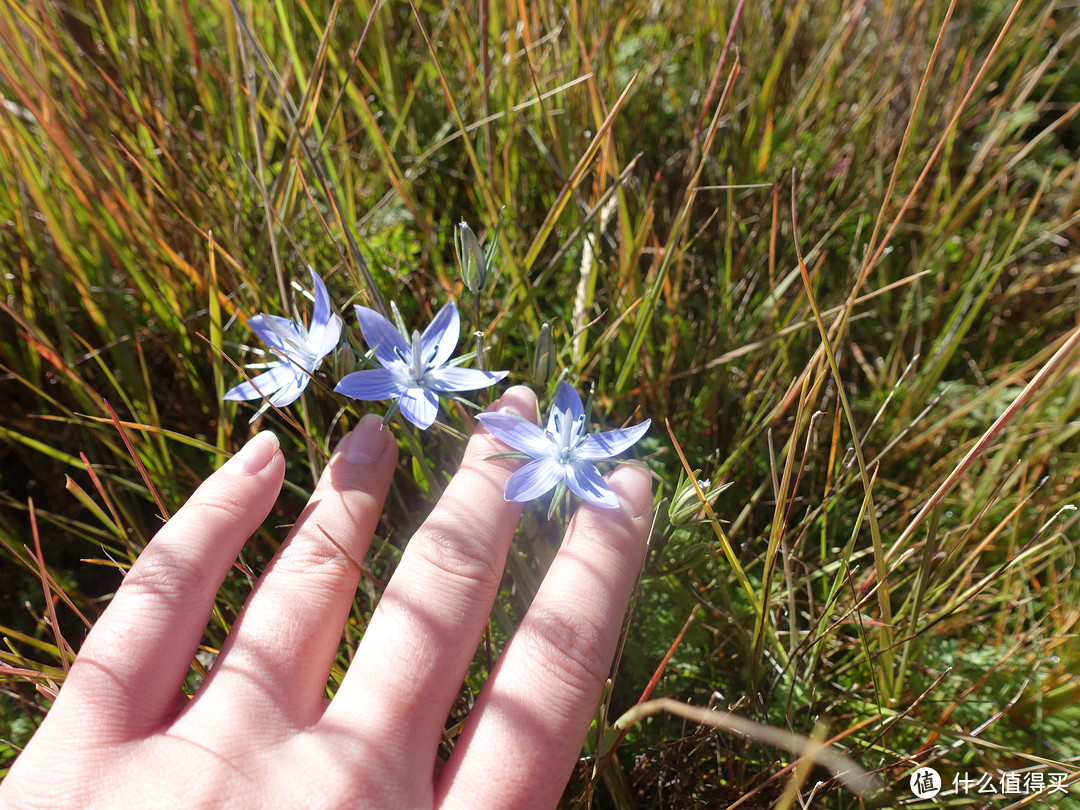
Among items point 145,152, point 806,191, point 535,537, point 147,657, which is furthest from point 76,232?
point 806,191

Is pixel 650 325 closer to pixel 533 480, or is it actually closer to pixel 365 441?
pixel 533 480

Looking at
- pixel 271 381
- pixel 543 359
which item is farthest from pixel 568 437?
pixel 271 381

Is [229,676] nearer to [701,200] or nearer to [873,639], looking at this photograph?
[873,639]

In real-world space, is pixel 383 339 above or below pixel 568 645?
above

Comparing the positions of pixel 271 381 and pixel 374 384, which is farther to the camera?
pixel 271 381

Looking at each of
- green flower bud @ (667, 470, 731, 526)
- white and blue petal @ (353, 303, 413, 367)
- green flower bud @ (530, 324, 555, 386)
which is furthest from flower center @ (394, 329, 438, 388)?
green flower bud @ (667, 470, 731, 526)

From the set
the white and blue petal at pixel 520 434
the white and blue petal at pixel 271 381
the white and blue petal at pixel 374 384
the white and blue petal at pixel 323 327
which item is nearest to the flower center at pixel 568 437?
the white and blue petal at pixel 520 434
